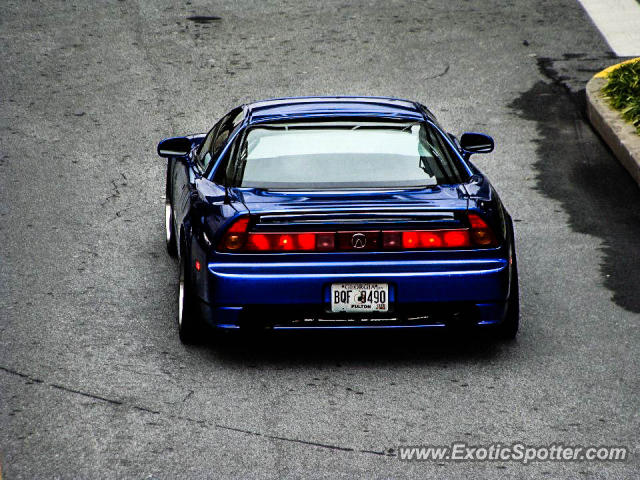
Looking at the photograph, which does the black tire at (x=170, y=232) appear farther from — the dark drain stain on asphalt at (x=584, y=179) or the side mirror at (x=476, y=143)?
the dark drain stain on asphalt at (x=584, y=179)

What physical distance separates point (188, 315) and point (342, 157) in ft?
4.18

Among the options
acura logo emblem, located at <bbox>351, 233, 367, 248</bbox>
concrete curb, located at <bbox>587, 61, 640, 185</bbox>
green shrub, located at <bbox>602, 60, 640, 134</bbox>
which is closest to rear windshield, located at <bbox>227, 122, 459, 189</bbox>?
acura logo emblem, located at <bbox>351, 233, 367, 248</bbox>

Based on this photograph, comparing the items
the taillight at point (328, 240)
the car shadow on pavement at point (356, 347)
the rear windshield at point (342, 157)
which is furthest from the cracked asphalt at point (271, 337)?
the rear windshield at point (342, 157)

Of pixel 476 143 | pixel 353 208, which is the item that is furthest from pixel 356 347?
pixel 476 143

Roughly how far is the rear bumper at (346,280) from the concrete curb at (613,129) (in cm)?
507

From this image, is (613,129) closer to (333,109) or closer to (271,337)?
(333,109)

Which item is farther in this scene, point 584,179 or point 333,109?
point 584,179

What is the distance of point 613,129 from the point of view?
12.0m

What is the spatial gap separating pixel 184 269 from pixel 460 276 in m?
1.66

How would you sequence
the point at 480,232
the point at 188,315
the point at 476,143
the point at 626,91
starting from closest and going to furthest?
the point at 480,232, the point at 188,315, the point at 476,143, the point at 626,91

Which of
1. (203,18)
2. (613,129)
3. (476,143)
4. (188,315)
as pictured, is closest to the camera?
(188,315)

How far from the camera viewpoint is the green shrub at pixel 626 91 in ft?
40.0

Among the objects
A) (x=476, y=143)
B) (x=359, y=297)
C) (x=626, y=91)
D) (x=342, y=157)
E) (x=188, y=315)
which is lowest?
(x=626, y=91)

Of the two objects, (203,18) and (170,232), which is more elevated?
(170,232)
